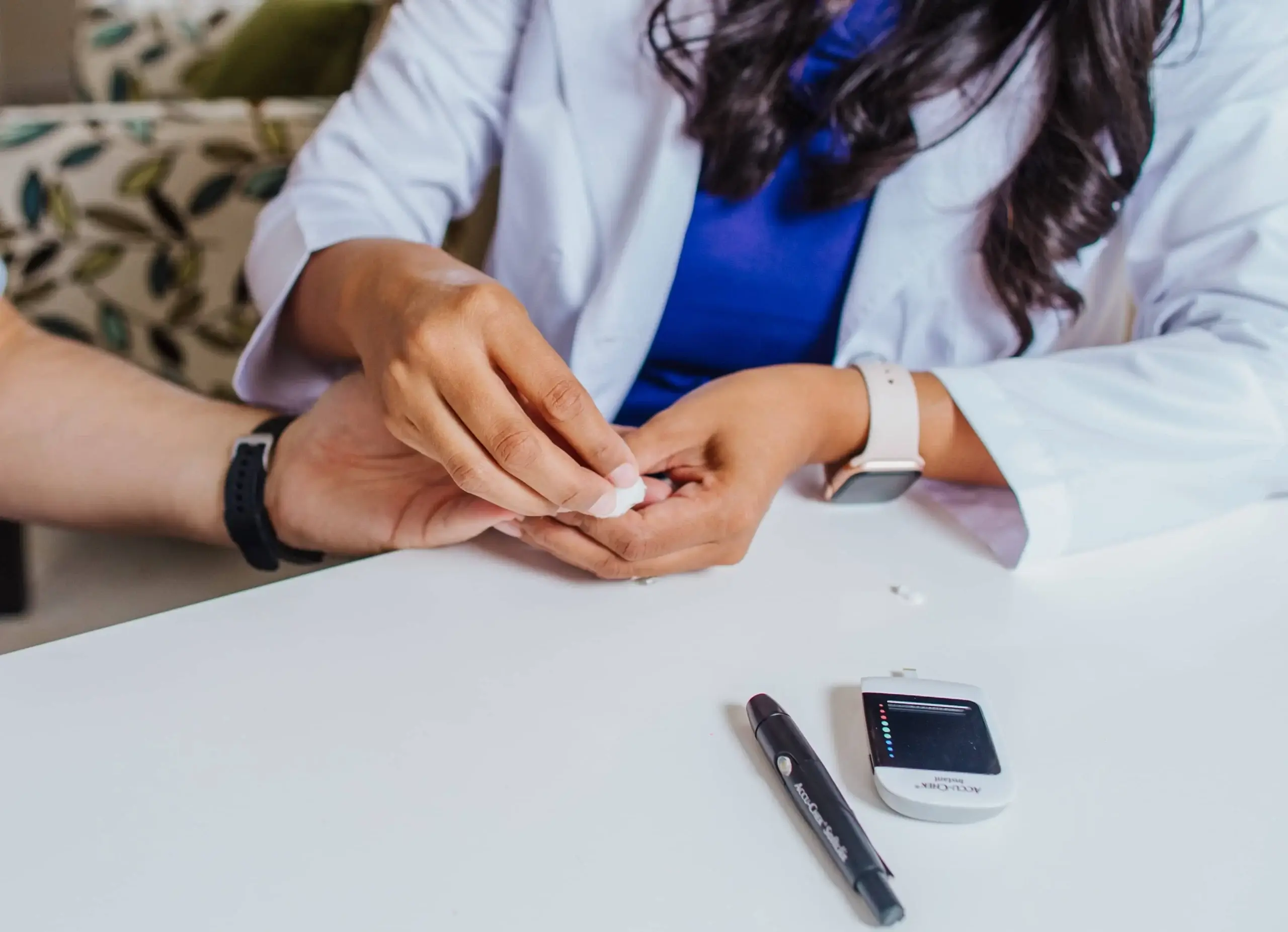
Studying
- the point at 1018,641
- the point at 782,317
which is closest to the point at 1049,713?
the point at 1018,641

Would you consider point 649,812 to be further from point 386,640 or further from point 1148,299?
point 1148,299

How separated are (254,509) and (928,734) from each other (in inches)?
16.9

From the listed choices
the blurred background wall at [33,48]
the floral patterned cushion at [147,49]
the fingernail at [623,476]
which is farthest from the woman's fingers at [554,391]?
the blurred background wall at [33,48]

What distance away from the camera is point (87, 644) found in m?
0.43

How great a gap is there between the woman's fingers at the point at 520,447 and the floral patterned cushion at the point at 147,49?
1.14 m

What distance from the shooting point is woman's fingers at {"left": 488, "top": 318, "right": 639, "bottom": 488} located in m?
0.47

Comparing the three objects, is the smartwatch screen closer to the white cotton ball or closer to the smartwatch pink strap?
the smartwatch pink strap

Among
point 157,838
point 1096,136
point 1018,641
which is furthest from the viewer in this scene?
point 1096,136

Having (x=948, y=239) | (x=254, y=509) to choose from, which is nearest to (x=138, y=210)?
(x=254, y=509)

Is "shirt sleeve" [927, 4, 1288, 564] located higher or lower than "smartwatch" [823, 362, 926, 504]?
higher

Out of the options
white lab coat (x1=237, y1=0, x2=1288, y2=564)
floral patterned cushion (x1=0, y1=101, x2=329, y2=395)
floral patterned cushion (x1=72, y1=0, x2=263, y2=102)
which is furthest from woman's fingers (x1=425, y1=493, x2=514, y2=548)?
floral patterned cushion (x1=72, y1=0, x2=263, y2=102)

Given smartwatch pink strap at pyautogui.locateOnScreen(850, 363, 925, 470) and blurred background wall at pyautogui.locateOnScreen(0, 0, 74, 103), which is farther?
blurred background wall at pyautogui.locateOnScreen(0, 0, 74, 103)

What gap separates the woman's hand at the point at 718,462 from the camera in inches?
18.9

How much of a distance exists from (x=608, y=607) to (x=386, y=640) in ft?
0.35
